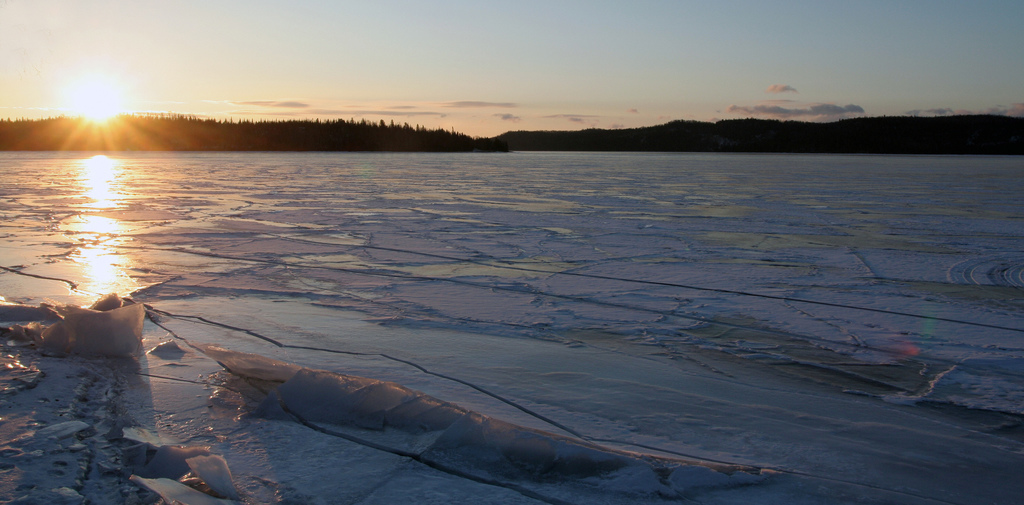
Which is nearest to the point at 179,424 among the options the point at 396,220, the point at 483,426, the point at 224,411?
the point at 224,411

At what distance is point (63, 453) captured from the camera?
5.00 feet

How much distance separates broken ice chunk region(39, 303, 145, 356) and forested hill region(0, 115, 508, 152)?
59.9m

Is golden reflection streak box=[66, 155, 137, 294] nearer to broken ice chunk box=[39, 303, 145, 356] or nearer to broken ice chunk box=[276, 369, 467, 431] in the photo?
broken ice chunk box=[39, 303, 145, 356]

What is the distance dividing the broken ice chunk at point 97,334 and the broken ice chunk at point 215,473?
42.3 inches

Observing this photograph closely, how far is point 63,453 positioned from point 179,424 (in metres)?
0.27

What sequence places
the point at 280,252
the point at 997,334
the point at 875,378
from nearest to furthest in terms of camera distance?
the point at 875,378, the point at 997,334, the point at 280,252

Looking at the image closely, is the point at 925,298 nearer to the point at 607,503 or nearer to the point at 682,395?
the point at 682,395

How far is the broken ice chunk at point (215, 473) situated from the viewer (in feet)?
4.48

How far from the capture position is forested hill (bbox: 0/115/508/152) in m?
57.6

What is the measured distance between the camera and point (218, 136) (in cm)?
6581

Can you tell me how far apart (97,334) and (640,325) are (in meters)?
2.13

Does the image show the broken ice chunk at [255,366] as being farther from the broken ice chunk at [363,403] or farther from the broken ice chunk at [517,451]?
the broken ice chunk at [517,451]

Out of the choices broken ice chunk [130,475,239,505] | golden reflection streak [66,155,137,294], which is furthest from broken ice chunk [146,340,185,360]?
golden reflection streak [66,155,137,294]

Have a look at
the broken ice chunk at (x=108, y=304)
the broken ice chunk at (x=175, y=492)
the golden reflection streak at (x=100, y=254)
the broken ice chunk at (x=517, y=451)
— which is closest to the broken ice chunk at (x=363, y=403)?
the broken ice chunk at (x=517, y=451)
